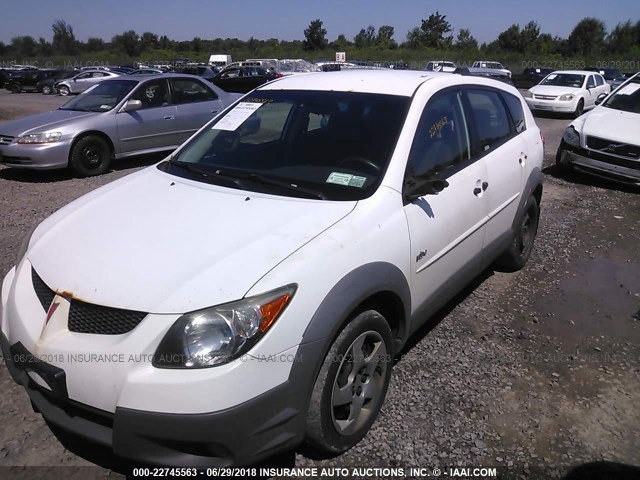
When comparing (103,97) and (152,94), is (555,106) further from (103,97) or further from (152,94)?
(103,97)

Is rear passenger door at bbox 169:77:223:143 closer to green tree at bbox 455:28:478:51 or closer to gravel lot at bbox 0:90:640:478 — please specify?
gravel lot at bbox 0:90:640:478

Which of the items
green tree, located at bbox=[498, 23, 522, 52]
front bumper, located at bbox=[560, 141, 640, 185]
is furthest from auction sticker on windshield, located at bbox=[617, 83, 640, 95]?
green tree, located at bbox=[498, 23, 522, 52]

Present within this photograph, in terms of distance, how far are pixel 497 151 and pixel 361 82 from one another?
124cm

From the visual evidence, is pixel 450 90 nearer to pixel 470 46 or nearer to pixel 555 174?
pixel 555 174

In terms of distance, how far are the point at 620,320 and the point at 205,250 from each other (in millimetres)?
3441

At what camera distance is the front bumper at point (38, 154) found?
25.5 feet

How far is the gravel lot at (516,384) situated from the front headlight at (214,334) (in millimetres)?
913

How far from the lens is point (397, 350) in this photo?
2.86 m

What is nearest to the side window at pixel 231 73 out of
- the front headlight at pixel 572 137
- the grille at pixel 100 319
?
the front headlight at pixel 572 137

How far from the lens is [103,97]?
891 centimetres

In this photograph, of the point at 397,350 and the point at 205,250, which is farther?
the point at 397,350

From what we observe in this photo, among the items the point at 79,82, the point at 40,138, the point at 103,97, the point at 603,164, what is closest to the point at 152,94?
the point at 103,97

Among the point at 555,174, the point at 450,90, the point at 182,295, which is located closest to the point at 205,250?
the point at 182,295

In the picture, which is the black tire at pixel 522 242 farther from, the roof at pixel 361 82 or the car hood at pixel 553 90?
the car hood at pixel 553 90
